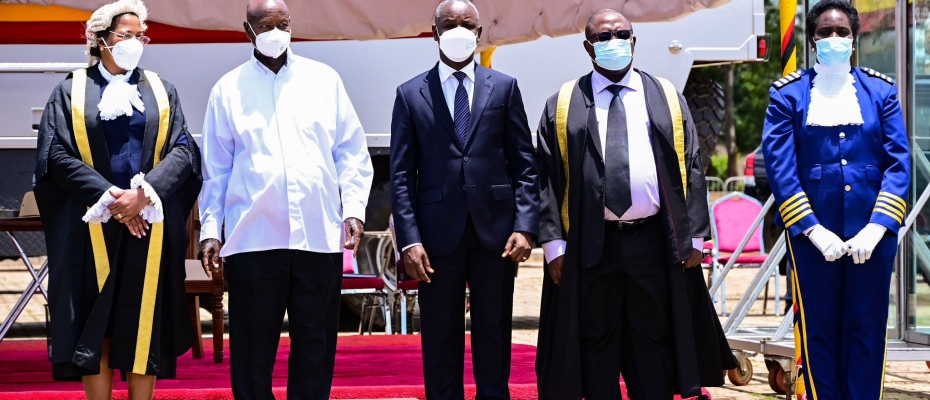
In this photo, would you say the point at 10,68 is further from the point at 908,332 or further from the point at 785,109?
the point at 908,332

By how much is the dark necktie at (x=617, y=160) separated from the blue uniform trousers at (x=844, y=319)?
2.48ft

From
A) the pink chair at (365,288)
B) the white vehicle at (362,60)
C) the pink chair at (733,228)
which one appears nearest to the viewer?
the white vehicle at (362,60)

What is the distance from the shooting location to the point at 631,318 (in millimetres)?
4855

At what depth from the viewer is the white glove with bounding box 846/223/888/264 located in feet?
15.4

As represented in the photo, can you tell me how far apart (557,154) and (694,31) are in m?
4.58

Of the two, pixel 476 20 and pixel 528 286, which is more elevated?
pixel 476 20

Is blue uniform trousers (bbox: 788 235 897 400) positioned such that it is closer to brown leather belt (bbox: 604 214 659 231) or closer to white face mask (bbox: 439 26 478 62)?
brown leather belt (bbox: 604 214 659 231)

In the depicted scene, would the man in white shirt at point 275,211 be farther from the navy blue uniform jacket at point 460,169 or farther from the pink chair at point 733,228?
the pink chair at point 733,228

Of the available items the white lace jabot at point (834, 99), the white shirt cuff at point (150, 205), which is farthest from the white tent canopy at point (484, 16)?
the white shirt cuff at point (150, 205)

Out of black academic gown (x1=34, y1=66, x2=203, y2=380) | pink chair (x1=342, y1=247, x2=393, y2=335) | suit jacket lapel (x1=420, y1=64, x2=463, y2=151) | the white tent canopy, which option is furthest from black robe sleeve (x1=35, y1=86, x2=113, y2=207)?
pink chair (x1=342, y1=247, x2=393, y2=335)

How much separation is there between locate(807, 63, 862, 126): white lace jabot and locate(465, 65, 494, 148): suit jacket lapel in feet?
4.20

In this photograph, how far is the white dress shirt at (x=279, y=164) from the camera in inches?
179

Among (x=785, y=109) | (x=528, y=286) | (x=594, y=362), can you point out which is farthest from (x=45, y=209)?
(x=528, y=286)

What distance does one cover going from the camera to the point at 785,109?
4.97 m
